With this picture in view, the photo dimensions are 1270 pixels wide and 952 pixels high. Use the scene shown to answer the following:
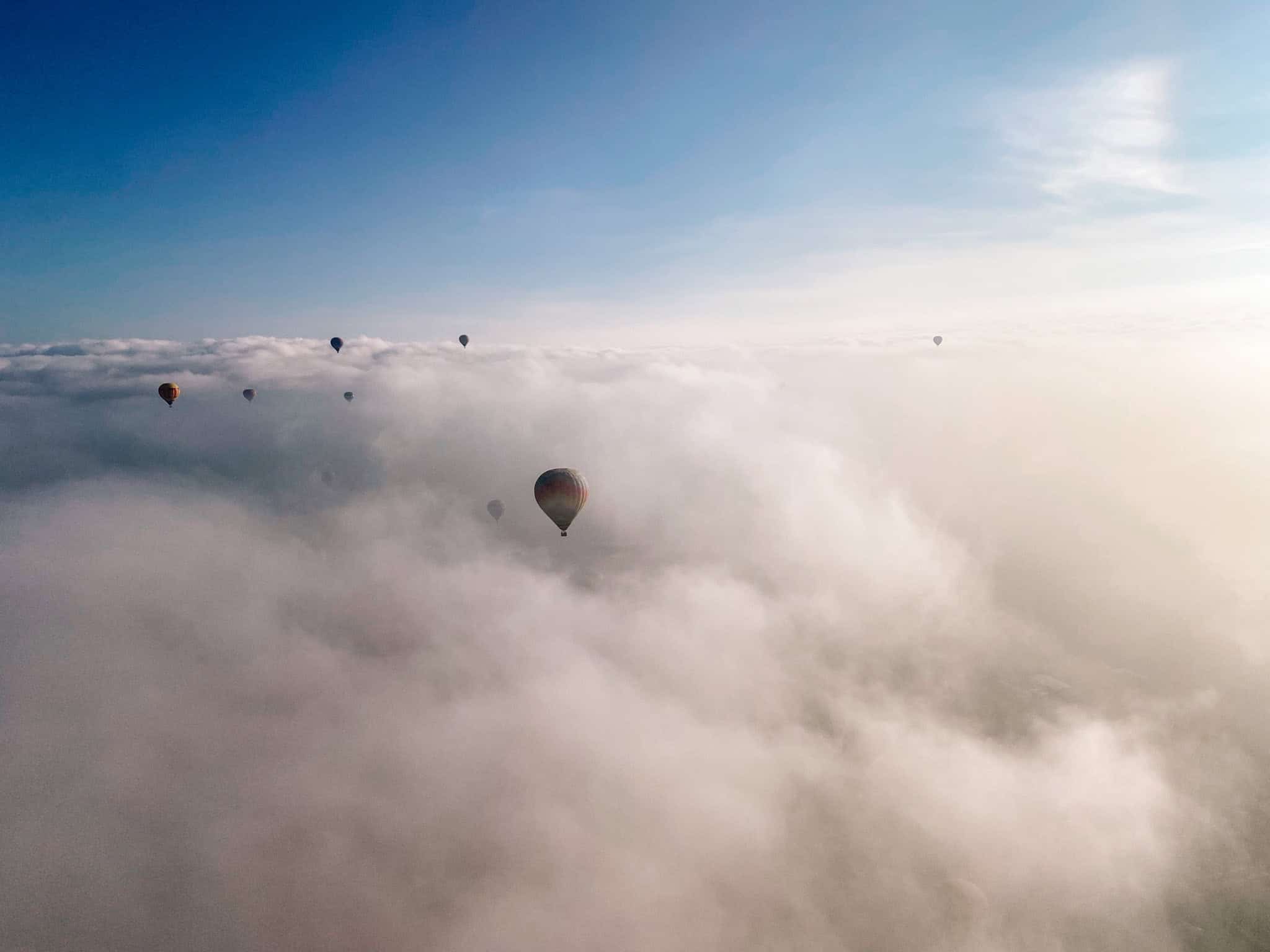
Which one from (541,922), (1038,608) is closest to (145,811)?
(541,922)

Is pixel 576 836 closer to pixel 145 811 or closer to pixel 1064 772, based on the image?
pixel 1064 772

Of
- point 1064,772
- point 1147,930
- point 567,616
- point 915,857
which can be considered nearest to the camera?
point 1147,930

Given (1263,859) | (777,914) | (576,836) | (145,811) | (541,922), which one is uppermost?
(1263,859)

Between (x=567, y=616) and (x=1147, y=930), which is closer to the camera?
(x=1147, y=930)

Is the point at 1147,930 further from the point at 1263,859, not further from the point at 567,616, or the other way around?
the point at 567,616

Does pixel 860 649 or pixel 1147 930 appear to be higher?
pixel 860 649

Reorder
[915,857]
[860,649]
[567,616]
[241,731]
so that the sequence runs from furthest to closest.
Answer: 1. [567,616]
2. [860,649]
3. [241,731]
4. [915,857]
